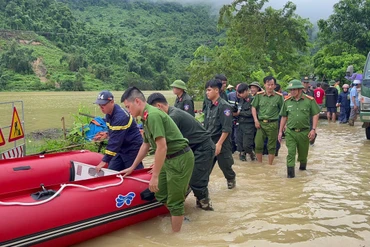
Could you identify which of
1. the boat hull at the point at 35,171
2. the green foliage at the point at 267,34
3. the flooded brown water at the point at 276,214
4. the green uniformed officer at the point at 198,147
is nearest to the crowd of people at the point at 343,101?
the green foliage at the point at 267,34

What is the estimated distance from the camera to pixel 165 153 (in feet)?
11.8

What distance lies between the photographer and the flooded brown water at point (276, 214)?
3.87m

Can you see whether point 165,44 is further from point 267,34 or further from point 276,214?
point 276,214

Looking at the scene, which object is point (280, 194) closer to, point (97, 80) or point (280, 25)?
point (280, 25)

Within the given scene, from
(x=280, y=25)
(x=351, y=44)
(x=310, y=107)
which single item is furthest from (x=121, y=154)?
(x=351, y=44)

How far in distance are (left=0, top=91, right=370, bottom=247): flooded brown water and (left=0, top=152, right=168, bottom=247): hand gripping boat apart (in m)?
0.21

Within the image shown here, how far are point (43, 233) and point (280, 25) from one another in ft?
59.7

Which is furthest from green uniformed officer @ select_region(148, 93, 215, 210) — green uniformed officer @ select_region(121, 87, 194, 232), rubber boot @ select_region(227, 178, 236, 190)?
rubber boot @ select_region(227, 178, 236, 190)

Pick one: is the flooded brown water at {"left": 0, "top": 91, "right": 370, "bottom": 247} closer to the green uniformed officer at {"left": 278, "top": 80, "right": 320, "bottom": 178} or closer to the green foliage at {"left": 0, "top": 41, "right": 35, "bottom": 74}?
the green uniformed officer at {"left": 278, "top": 80, "right": 320, "bottom": 178}

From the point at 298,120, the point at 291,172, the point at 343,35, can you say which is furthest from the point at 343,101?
the point at 343,35

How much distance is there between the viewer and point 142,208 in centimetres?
427

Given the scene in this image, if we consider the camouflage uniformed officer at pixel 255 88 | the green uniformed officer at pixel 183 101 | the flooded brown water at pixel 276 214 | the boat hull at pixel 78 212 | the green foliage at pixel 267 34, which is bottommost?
the flooded brown water at pixel 276 214

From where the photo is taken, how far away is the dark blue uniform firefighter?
4695 millimetres

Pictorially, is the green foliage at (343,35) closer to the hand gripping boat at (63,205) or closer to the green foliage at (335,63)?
the green foliage at (335,63)
